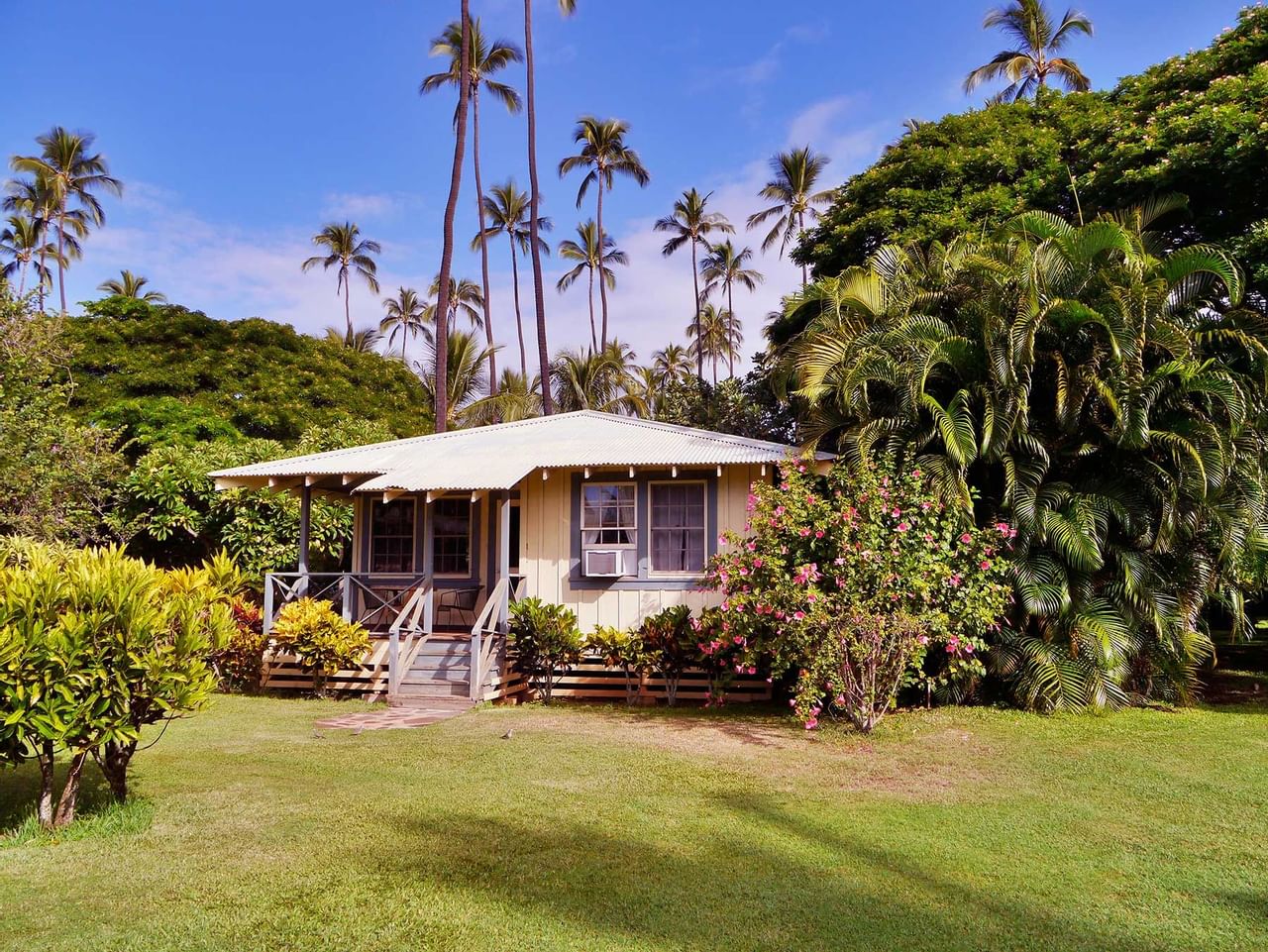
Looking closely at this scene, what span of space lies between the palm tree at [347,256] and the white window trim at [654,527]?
34086 mm

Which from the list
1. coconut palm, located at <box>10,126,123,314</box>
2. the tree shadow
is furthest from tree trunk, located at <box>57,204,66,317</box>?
the tree shadow

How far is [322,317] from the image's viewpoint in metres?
43.5

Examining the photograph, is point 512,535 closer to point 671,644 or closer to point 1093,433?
point 671,644

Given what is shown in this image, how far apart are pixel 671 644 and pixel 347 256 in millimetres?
37138

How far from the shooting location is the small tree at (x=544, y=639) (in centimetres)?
1098

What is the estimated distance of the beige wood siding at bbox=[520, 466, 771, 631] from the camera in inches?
456

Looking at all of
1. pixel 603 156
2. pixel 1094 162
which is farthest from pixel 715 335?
pixel 1094 162

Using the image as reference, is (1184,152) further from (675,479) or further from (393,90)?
(393,90)

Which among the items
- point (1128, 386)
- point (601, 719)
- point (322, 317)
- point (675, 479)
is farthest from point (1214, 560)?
point (322, 317)

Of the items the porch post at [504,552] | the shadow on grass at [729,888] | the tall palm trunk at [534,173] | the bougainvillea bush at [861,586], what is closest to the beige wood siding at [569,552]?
the porch post at [504,552]

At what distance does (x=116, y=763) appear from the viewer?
18.0ft

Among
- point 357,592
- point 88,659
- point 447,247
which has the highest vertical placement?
point 447,247

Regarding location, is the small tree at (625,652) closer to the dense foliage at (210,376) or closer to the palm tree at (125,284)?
the dense foliage at (210,376)

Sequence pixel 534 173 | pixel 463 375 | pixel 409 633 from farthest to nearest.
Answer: pixel 463 375 < pixel 534 173 < pixel 409 633
